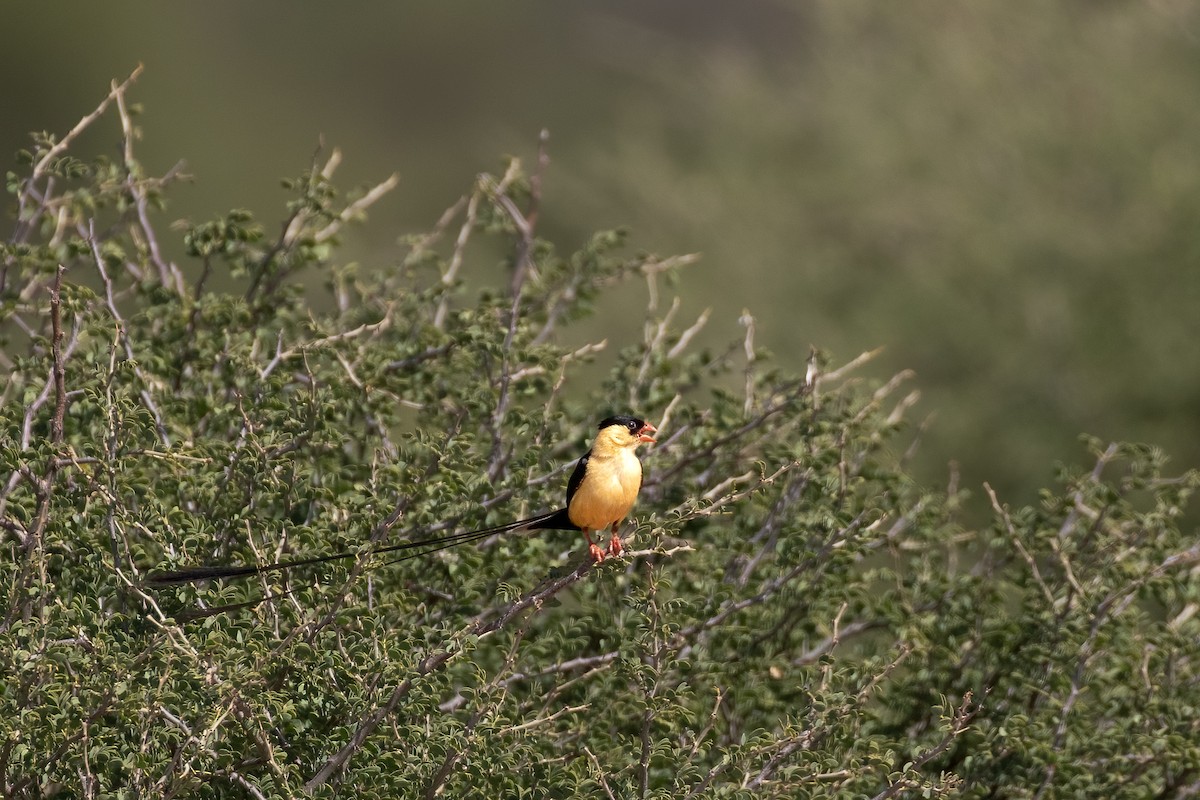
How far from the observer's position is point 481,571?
16.2 ft

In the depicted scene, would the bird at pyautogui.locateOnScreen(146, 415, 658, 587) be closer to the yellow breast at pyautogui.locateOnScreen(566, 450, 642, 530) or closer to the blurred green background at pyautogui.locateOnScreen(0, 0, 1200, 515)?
the yellow breast at pyautogui.locateOnScreen(566, 450, 642, 530)

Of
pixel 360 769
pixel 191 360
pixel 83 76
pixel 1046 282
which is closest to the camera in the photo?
pixel 360 769

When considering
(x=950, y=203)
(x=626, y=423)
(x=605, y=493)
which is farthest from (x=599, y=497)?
(x=950, y=203)

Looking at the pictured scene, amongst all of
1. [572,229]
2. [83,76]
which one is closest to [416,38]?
[83,76]

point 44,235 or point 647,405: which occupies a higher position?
point 44,235

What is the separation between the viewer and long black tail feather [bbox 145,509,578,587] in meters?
4.12

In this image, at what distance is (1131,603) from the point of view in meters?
5.52

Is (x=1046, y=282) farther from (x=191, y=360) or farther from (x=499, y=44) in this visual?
(x=499, y=44)

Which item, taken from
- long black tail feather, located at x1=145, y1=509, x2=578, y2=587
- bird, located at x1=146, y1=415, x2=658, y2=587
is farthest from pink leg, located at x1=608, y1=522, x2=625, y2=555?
long black tail feather, located at x1=145, y1=509, x2=578, y2=587

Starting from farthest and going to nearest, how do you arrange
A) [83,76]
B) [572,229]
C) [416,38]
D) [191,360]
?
[416,38]
[83,76]
[572,229]
[191,360]

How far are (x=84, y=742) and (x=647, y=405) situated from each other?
264 centimetres

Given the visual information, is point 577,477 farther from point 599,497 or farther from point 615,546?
point 615,546

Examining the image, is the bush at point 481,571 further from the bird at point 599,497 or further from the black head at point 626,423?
the black head at point 626,423

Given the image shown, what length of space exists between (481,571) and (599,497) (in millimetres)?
501
